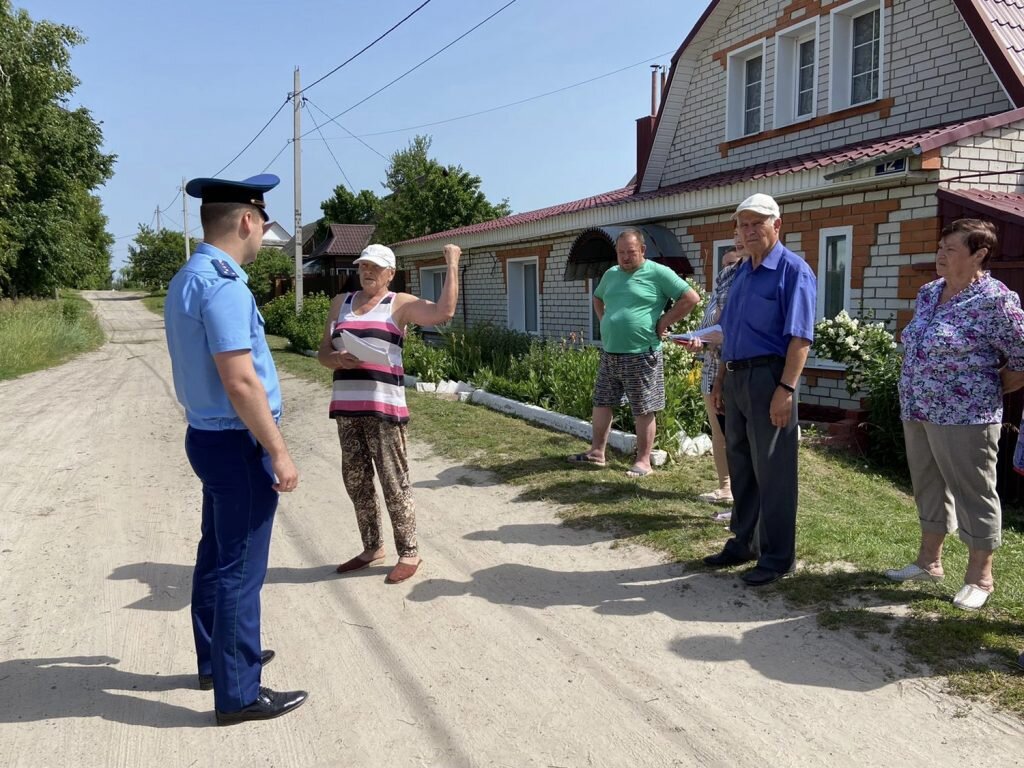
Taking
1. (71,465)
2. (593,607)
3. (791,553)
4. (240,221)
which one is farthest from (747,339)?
(71,465)

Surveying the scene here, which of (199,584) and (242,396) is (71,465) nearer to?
(199,584)

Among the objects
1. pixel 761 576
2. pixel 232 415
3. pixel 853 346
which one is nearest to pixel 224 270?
pixel 232 415

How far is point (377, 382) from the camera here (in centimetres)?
398

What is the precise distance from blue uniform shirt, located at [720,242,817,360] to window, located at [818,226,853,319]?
18.0 feet

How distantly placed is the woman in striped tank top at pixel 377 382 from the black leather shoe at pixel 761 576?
176cm

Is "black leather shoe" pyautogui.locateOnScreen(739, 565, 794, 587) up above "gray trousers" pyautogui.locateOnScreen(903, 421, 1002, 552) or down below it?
below

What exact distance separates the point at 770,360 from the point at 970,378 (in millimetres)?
876

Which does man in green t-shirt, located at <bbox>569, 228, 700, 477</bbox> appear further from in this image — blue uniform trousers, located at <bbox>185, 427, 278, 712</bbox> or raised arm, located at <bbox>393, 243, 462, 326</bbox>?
blue uniform trousers, located at <bbox>185, 427, 278, 712</bbox>

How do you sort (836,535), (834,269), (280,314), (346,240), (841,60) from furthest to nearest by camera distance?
(346,240), (280,314), (841,60), (834,269), (836,535)

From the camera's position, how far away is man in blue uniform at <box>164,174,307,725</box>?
257 centimetres

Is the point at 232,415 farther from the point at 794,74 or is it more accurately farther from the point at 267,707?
the point at 794,74

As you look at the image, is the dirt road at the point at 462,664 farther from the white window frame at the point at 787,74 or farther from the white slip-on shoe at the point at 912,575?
the white window frame at the point at 787,74

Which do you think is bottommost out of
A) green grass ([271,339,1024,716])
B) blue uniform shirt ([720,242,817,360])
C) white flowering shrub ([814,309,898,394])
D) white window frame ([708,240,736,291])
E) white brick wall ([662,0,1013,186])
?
green grass ([271,339,1024,716])

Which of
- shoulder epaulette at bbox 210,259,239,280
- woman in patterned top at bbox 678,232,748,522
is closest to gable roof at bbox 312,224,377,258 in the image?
woman in patterned top at bbox 678,232,748,522
